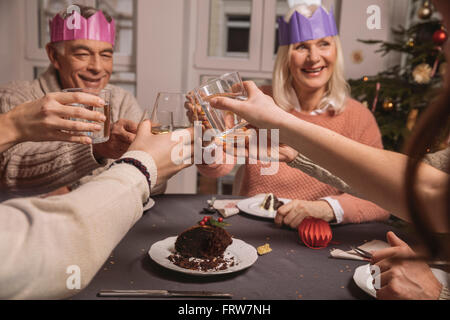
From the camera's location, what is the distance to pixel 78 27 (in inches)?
68.8

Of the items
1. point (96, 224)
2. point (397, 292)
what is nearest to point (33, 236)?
point (96, 224)

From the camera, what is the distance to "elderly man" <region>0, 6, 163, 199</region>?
1357 millimetres

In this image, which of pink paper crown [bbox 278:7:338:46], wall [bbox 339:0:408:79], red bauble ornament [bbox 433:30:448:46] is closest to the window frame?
wall [bbox 339:0:408:79]

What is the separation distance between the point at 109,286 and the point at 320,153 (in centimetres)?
50

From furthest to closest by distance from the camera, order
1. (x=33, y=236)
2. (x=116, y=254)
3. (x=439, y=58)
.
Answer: (x=439, y=58) → (x=116, y=254) → (x=33, y=236)

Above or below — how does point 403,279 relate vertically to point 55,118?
below

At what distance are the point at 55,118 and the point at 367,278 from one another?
82 centimetres

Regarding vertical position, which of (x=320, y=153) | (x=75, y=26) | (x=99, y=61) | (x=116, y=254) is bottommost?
(x=116, y=254)

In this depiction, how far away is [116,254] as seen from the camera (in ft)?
3.04

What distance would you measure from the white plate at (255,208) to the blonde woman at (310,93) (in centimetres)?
41

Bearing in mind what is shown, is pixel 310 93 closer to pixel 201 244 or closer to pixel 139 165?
pixel 201 244

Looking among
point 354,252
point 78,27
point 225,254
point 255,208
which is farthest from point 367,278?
point 78,27

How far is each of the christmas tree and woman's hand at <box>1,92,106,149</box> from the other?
1702mm
